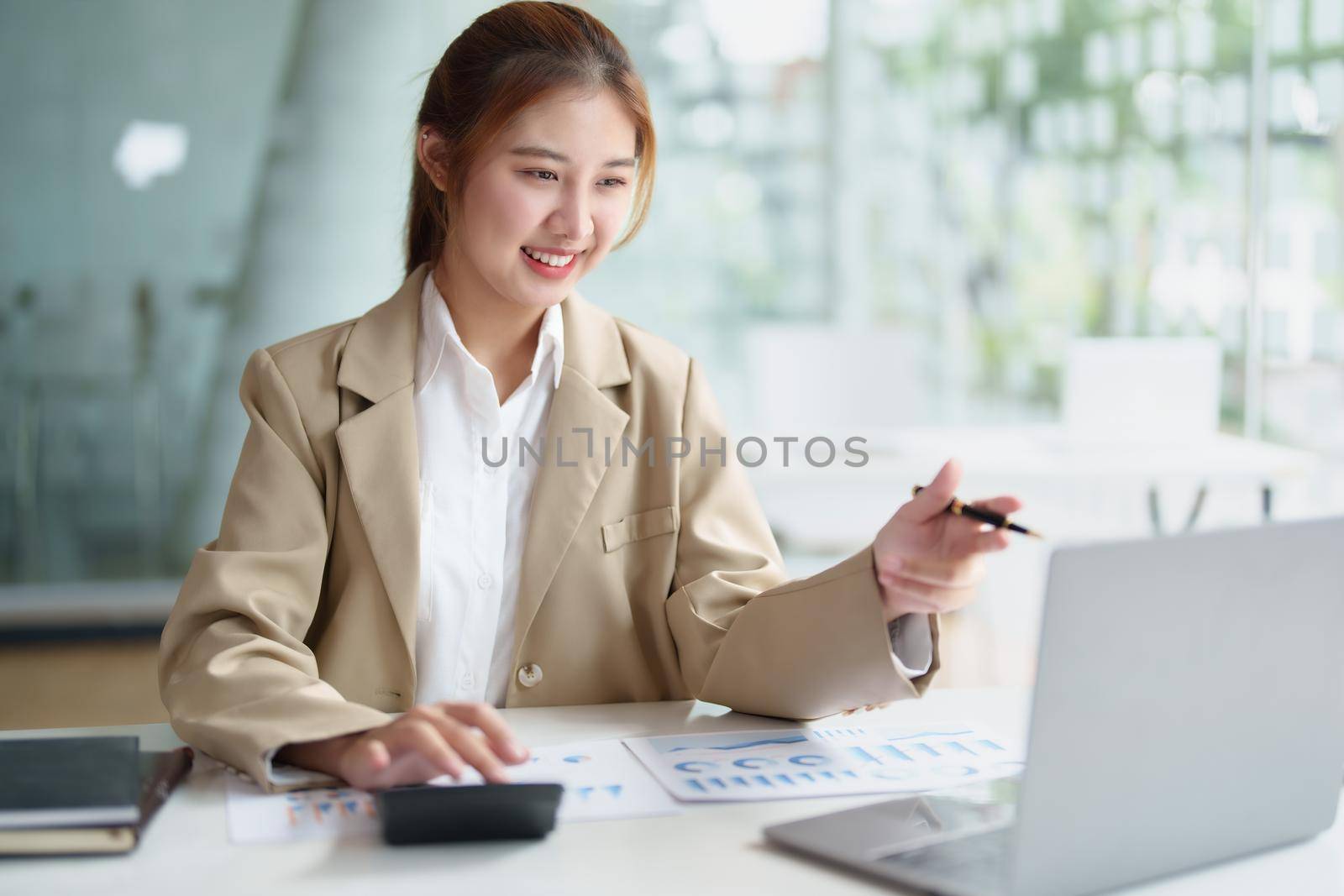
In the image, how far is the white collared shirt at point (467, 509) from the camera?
4.76ft

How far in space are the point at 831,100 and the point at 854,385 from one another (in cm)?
156

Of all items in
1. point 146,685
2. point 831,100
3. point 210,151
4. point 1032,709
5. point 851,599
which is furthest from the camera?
point 831,100

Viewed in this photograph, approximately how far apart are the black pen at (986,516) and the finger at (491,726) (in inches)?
15.3

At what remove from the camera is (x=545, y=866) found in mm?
928

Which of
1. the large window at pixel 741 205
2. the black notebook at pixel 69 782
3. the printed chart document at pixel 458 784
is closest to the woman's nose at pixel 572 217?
the printed chart document at pixel 458 784

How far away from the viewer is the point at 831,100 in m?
5.03

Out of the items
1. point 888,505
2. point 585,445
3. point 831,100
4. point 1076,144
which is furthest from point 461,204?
point 1076,144

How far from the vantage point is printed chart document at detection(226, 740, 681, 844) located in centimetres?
99

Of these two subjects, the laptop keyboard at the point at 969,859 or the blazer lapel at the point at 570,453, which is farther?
the blazer lapel at the point at 570,453

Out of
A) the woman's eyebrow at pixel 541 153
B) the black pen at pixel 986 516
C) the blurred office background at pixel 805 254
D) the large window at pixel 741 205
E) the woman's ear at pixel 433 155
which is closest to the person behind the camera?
the black pen at pixel 986 516

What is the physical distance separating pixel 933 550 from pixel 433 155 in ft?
2.59

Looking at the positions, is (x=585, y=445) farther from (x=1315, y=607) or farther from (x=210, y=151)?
(x=210, y=151)

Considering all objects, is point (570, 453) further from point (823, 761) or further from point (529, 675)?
point (823, 761)

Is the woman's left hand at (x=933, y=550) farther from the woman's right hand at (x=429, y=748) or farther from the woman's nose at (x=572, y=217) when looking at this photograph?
the woman's nose at (x=572, y=217)
